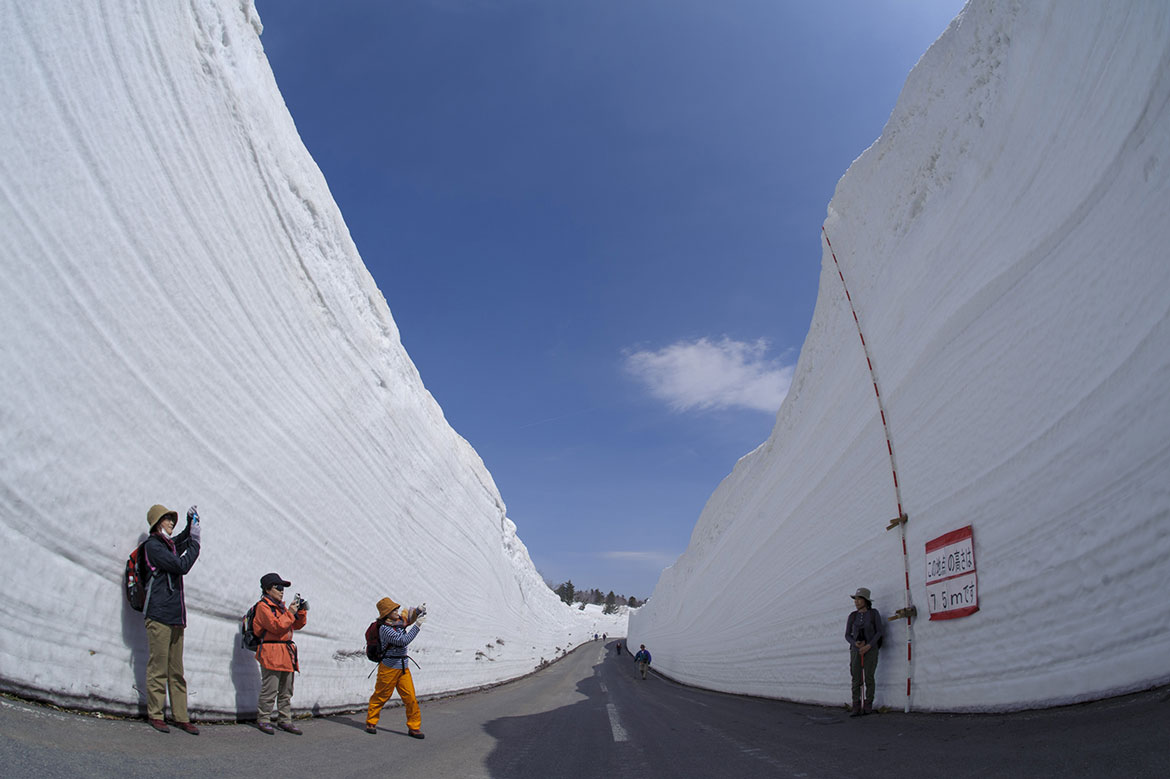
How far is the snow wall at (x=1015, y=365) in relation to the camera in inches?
158

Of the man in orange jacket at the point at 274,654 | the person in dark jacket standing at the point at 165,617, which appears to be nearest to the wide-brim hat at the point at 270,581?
the man in orange jacket at the point at 274,654

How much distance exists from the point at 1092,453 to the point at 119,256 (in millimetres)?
7538

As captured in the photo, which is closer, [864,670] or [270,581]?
[270,581]

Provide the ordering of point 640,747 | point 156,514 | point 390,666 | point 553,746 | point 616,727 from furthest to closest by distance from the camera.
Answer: point 616,727 → point 390,666 → point 553,746 → point 640,747 → point 156,514

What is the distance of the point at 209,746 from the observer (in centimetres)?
464

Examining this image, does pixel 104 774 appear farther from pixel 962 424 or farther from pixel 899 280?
pixel 899 280

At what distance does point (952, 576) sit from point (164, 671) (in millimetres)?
6619

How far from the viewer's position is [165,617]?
484 cm

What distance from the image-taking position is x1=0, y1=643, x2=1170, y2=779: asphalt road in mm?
3229

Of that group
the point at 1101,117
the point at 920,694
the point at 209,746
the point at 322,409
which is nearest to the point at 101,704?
the point at 209,746

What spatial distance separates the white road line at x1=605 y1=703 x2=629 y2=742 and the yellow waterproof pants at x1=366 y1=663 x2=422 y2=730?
2115 mm

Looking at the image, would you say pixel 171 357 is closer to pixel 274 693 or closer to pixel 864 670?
pixel 274 693

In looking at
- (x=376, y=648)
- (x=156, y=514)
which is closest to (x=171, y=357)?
(x=156, y=514)

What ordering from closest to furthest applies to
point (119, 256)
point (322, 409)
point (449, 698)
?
1. point (119, 256)
2. point (322, 409)
3. point (449, 698)
